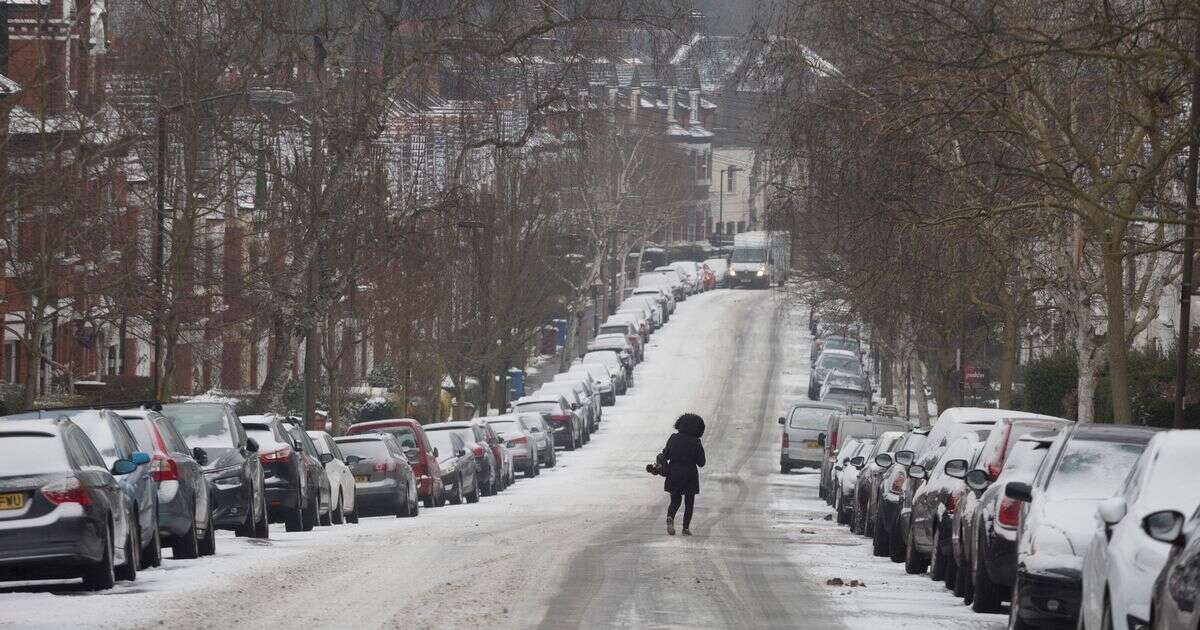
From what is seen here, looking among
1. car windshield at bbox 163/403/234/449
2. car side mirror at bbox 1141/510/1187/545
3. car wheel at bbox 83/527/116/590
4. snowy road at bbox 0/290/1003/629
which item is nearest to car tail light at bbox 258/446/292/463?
snowy road at bbox 0/290/1003/629

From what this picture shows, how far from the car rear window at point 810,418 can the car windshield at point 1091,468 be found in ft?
117

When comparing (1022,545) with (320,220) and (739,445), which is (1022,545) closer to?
(320,220)

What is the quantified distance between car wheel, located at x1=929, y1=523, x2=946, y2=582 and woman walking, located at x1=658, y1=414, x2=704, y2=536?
6.34 meters

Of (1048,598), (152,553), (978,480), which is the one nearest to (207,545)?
(152,553)

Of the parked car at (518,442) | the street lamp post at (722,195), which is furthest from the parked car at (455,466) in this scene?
the street lamp post at (722,195)

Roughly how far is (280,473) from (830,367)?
166 feet

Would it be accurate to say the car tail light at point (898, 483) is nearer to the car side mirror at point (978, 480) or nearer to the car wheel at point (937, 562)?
the car wheel at point (937, 562)

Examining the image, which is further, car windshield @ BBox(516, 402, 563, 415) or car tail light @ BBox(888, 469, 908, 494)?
car windshield @ BBox(516, 402, 563, 415)

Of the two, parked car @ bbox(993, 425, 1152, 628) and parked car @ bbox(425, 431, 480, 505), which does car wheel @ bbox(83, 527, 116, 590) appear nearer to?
parked car @ bbox(993, 425, 1152, 628)

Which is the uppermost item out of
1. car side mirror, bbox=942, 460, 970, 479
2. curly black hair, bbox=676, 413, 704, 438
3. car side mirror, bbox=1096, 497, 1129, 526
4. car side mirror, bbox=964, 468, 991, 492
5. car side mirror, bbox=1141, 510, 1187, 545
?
car side mirror, bbox=1141, 510, 1187, 545

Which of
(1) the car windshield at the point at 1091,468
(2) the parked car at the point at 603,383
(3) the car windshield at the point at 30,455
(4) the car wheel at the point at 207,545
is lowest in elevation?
(2) the parked car at the point at 603,383

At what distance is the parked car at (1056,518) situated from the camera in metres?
12.0

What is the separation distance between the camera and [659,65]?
1152 inches

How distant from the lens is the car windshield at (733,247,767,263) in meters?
120
